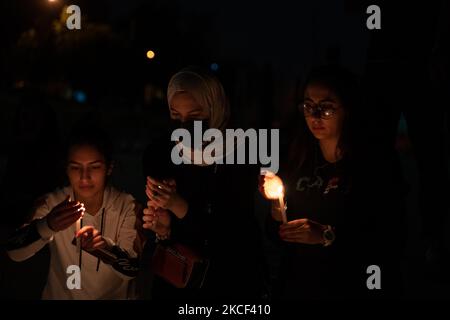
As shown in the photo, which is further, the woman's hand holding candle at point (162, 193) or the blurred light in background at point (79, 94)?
the blurred light in background at point (79, 94)

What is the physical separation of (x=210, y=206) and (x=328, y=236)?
63cm

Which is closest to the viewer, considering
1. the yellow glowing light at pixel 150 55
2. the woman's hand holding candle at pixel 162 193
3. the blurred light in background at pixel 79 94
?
the woman's hand holding candle at pixel 162 193

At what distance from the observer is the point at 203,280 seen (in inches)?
123

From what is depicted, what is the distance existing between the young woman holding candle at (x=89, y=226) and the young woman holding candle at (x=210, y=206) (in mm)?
211

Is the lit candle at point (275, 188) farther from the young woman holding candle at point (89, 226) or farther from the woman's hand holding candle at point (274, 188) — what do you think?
the young woman holding candle at point (89, 226)

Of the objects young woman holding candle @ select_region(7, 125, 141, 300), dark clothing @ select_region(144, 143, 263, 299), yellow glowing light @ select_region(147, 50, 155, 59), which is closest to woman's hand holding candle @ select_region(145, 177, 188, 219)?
dark clothing @ select_region(144, 143, 263, 299)

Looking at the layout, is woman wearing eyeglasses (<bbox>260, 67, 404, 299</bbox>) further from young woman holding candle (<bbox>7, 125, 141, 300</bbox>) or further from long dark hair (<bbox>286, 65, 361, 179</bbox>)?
young woman holding candle (<bbox>7, 125, 141, 300</bbox>)

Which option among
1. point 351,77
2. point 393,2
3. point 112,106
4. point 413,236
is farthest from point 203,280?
point 112,106

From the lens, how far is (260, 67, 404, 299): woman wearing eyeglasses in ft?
10.2

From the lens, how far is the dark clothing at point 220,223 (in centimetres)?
321

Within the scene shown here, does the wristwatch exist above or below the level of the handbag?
above

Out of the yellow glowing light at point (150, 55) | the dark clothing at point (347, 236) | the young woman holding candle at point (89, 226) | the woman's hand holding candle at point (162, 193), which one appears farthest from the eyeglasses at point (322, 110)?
the yellow glowing light at point (150, 55)

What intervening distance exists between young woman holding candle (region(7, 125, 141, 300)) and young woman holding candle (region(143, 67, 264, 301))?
0.69ft

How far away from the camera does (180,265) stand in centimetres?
304
